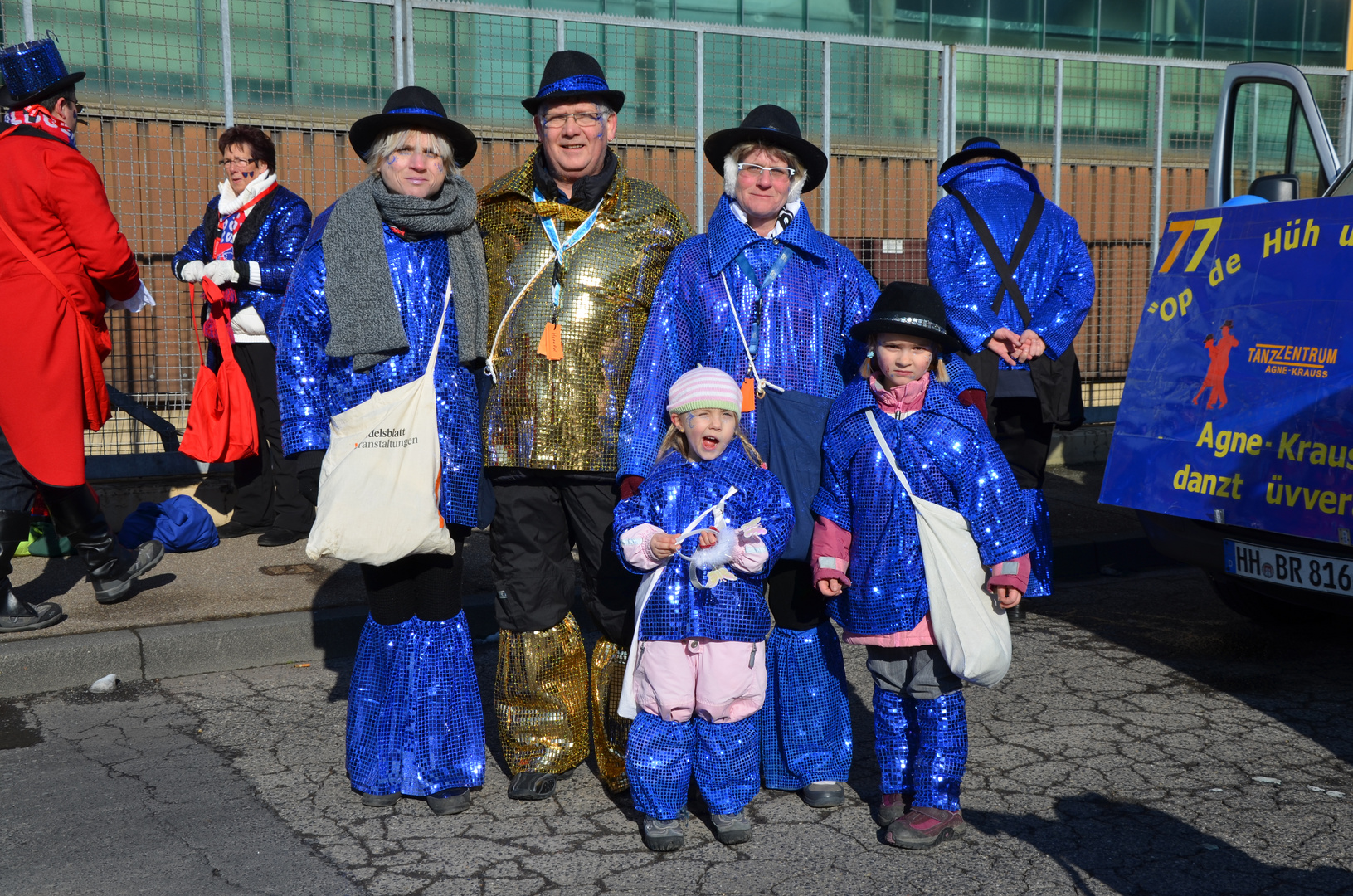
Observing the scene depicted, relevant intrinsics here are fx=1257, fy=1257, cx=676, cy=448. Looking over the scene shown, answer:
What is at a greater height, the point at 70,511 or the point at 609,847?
the point at 70,511

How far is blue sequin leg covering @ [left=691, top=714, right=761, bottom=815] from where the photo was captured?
11.3ft

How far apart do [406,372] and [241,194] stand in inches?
130

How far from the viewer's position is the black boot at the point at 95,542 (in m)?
5.34

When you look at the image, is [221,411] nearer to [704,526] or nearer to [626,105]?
[626,105]

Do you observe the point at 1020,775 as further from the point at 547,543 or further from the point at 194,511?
the point at 194,511

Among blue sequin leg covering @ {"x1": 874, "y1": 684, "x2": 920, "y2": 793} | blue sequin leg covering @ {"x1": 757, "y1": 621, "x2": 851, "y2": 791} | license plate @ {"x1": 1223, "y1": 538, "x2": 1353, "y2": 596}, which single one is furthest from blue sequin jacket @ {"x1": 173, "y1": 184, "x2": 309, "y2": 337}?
license plate @ {"x1": 1223, "y1": 538, "x2": 1353, "y2": 596}

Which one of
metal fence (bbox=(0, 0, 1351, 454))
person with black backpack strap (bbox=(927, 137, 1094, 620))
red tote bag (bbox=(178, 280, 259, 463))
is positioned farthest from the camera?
metal fence (bbox=(0, 0, 1351, 454))

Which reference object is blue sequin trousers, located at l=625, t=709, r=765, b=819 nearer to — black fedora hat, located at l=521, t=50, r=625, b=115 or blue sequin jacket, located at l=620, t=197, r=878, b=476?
blue sequin jacket, located at l=620, t=197, r=878, b=476

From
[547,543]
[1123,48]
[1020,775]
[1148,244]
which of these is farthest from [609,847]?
[1123,48]

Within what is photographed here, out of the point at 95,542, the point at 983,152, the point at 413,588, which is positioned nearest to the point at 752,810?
the point at 413,588

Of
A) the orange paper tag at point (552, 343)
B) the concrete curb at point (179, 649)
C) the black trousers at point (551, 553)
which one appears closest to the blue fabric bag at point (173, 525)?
the concrete curb at point (179, 649)

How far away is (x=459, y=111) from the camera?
6.96m

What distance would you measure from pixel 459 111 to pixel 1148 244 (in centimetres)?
507

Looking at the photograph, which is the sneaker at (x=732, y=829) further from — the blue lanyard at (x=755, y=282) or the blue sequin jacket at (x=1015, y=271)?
the blue sequin jacket at (x=1015, y=271)
